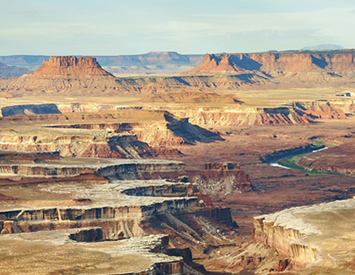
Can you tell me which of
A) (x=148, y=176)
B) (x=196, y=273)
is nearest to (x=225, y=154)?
(x=148, y=176)

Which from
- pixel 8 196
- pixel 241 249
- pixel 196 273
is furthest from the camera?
pixel 8 196

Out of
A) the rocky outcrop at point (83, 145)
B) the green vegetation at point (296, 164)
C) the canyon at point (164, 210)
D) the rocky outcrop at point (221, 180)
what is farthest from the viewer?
the rocky outcrop at point (83, 145)

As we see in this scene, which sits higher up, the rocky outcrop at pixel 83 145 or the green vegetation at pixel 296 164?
the rocky outcrop at pixel 83 145

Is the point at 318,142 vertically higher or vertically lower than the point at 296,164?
higher

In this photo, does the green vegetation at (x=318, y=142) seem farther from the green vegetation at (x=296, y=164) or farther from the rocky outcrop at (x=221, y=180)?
the rocky outcrop at (x=221, y=180)

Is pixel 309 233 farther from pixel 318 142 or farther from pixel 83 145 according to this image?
pixel 318 142

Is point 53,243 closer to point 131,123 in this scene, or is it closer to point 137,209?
point 137,209

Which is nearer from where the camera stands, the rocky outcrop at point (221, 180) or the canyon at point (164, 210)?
the canyon at point (164, 210)

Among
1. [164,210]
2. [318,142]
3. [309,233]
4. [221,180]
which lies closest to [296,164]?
[318,142]

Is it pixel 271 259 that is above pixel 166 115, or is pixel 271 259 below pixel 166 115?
below

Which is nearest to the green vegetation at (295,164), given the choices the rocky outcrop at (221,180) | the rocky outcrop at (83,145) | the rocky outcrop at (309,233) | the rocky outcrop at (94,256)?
the rocky outcrop at (83,145)

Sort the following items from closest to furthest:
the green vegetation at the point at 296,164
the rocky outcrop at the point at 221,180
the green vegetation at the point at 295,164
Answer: the rocky outcrop at the point at 221,180
the green vegetation at the point at 296,164
the green vegetation at the point at 295,164
